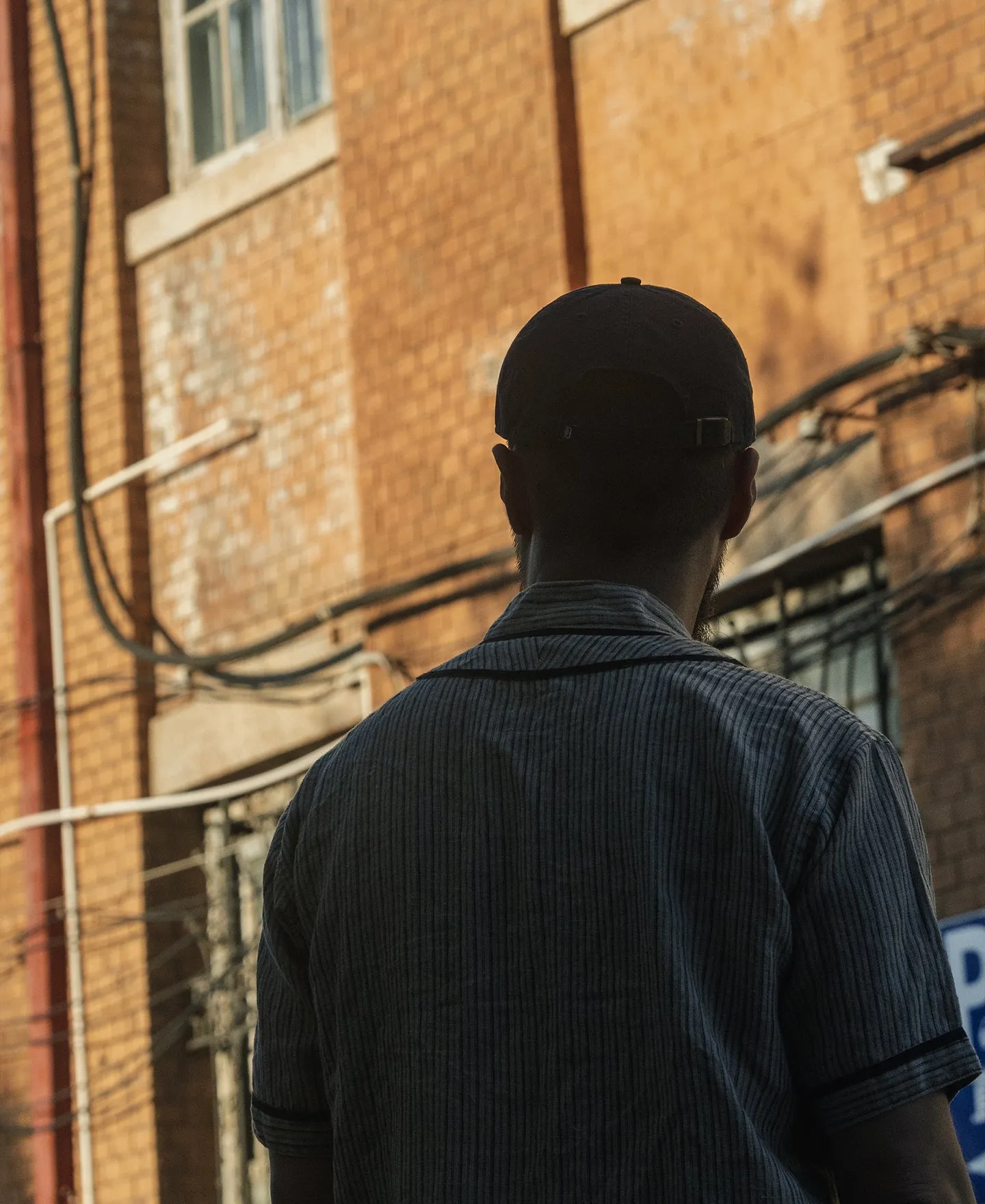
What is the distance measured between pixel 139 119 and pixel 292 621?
2714 mm

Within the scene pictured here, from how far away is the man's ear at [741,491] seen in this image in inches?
75.8

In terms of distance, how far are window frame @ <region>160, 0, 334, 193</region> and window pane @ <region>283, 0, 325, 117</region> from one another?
2 centimetres

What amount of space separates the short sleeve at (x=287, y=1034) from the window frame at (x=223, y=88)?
7.67m

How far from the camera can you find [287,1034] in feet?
6.43

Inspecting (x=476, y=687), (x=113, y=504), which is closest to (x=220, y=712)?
(x=113, y=504)

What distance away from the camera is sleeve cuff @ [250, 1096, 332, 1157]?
76.6 inches

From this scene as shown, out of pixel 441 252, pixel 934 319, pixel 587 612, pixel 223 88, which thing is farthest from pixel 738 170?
pixel 587 612

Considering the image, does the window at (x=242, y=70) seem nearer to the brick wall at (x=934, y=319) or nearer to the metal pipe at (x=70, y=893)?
the metal pipe at (x=70, y=893)

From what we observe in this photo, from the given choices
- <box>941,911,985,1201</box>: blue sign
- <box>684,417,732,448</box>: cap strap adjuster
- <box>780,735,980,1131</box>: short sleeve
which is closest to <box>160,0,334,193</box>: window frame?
<box>941,911,985,1201</box>: blue sign

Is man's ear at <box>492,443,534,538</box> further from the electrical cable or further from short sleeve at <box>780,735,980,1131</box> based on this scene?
the electrical cable

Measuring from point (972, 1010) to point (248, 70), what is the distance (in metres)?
5.80

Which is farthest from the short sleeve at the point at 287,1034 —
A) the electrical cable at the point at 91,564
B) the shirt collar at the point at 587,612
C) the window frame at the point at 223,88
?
the window frame at the point at 223,88

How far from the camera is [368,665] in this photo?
8.54 metres

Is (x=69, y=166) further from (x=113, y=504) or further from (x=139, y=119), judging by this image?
(x=113, y=504)
